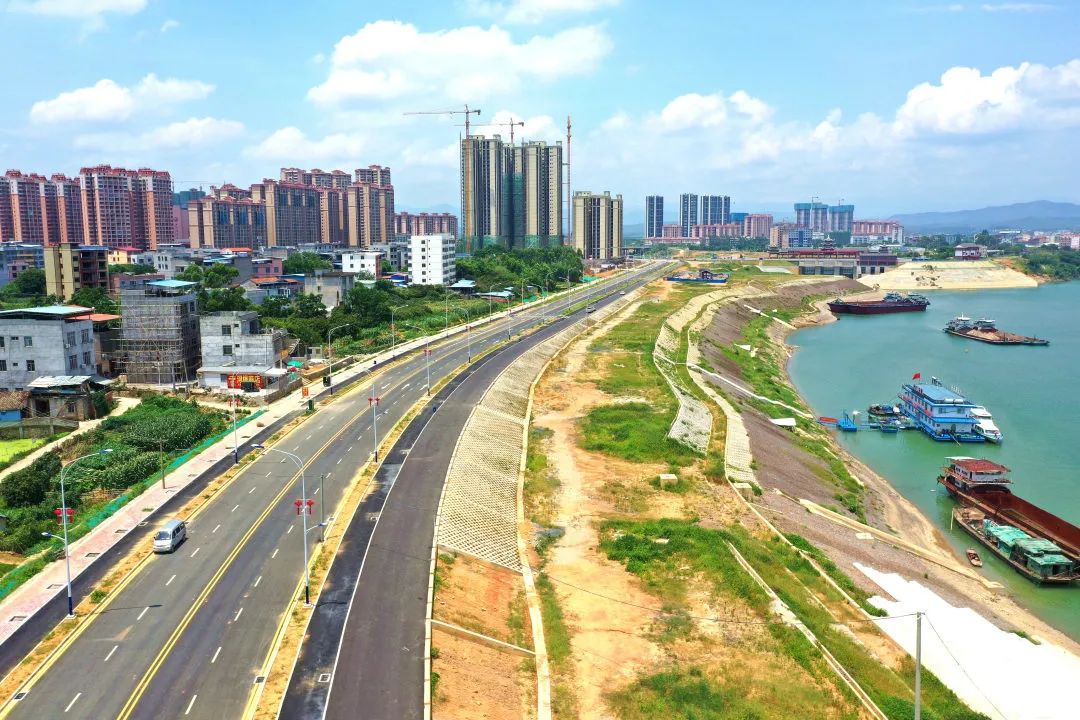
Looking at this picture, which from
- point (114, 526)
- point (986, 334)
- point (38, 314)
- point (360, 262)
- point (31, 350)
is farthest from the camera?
point (360, 262)

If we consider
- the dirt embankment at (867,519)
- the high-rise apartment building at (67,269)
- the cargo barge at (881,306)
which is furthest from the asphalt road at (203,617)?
the cargo barge at (881,306)

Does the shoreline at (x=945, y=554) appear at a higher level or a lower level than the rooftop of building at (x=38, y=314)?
lower

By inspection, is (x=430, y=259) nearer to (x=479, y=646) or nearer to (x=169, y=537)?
(x=169, y=537)

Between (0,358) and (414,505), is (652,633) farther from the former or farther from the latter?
(0,358)

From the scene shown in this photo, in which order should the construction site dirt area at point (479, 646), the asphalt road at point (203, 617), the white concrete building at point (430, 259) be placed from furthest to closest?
the white concrete building at point (430, 259) < the construction site dirt area at point (479, 646) < the asphalt road at point (203, 617)

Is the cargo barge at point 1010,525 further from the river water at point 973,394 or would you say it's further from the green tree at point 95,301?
the green tree at point 95,301

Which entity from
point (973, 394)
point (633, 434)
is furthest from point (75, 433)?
point (973, 394)

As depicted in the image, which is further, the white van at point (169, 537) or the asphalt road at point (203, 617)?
the white van at point (169, 537)
